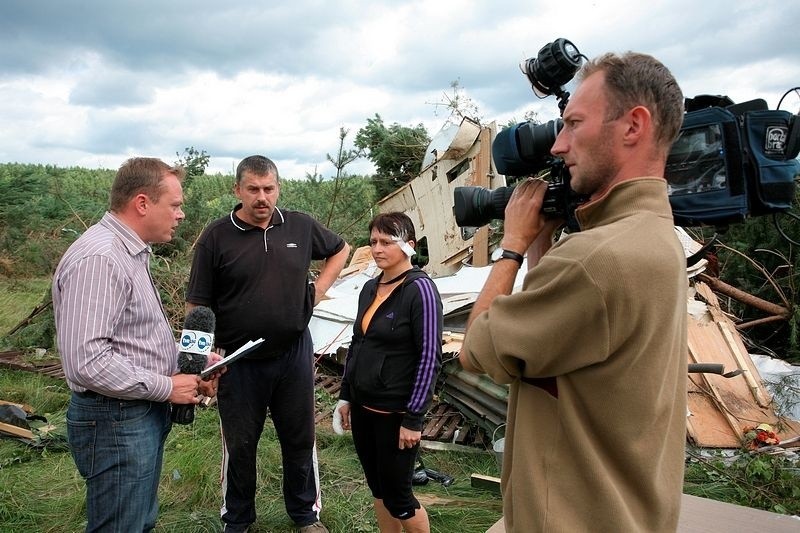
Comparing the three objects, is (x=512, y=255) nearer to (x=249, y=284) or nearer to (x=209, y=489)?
(x=249, y=284)

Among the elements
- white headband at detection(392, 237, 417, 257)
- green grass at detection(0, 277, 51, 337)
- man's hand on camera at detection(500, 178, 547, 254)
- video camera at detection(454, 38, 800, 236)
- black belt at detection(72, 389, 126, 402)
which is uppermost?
video camera at detection(454, 38, 800, 236)

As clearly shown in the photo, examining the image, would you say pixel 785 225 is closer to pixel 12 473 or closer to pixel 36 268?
pixel 12 473

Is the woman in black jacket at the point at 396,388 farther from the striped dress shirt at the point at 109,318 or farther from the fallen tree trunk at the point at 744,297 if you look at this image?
the fallen tree trunk at the point at 744,297

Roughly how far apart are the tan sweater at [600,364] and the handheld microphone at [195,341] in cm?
150

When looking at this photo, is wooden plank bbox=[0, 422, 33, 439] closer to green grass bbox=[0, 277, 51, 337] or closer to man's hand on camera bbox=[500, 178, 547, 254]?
green grass bbox=[0, 277, 51, 337]

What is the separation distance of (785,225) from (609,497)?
577 centimetres

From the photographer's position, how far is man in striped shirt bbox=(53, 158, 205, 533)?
7.21 ft

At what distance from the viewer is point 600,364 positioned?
1225 mm

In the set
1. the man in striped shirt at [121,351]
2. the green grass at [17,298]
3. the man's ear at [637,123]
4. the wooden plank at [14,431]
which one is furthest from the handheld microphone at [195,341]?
the green grass at [17,298]

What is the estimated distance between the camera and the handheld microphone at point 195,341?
2459 millimetres

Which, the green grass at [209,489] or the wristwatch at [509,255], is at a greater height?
the wristwatch at [509,255]

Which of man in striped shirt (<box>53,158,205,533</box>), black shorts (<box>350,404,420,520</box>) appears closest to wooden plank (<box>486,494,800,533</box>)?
black shorts (<box>350,404,420,520</box>)

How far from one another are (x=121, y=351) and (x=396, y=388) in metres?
1.29

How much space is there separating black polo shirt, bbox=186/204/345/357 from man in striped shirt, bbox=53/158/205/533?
740mm
